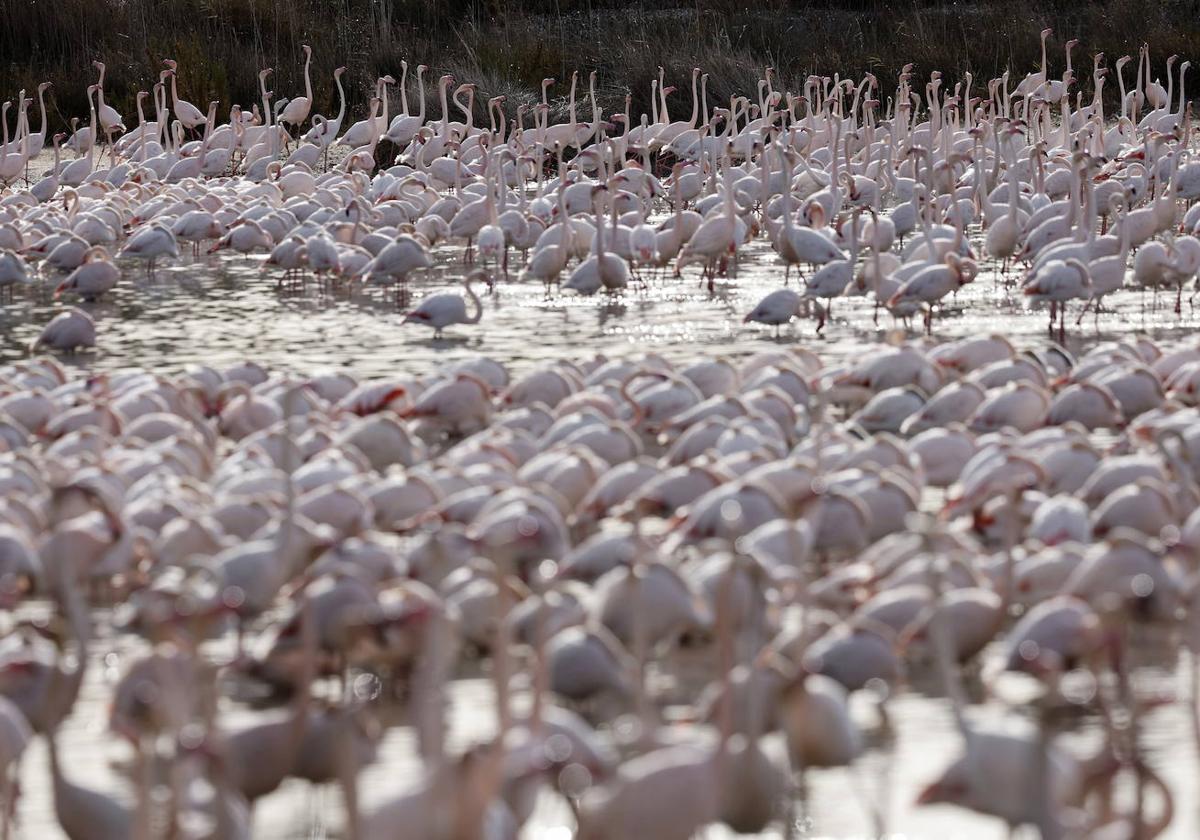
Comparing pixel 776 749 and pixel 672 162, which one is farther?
pixel 672 162

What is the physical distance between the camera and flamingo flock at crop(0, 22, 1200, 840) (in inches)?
144

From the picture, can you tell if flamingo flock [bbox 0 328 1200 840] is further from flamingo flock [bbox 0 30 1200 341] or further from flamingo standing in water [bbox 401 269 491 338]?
flamingo flock [bbox 0 30 1200 341]

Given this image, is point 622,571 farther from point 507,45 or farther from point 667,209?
point 507,45

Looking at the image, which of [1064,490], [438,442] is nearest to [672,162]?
[438,442]

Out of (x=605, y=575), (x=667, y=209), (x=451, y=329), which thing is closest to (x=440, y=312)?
(x=451, y=329)

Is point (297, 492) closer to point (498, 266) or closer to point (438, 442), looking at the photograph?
point (438, 442)

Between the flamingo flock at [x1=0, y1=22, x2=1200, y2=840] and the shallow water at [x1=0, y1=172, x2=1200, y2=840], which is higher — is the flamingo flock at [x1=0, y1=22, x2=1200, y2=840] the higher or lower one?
the higher one

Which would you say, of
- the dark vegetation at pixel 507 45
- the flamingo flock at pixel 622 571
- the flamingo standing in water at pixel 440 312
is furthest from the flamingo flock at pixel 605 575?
the dark vegetation at pixel 507 45

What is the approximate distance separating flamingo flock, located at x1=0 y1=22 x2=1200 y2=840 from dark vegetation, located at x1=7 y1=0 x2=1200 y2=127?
34.6 feet

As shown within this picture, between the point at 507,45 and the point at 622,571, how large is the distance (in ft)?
58.8

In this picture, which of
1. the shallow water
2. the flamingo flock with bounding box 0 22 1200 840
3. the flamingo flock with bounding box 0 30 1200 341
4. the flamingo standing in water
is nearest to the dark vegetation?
the flamingo flock with bounding box 0 30 1200 341

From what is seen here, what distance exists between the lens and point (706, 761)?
3525 mm

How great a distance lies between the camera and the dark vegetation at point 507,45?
2073 cm

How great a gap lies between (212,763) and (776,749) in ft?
5.15
